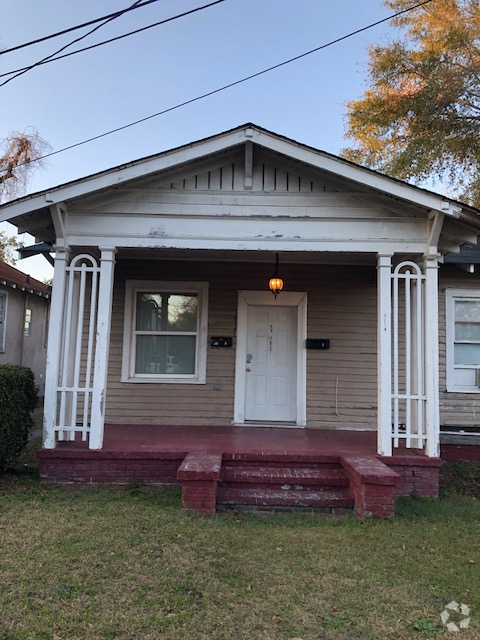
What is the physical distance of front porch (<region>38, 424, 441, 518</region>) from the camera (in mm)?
4035

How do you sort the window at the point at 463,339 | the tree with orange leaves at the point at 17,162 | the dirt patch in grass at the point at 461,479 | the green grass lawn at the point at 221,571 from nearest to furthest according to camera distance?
the green grass lawn at the point at 221,571 < the dirt patch in grass at the point at 461,479 < the window at the point at 463,339 < the tree with orange leaves at the point at 17,162

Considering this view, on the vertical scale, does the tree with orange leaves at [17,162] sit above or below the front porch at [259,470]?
above

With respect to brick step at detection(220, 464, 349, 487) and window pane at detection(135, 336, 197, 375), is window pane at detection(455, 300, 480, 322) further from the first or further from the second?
window pane at detection(135, 336, 197, 375)

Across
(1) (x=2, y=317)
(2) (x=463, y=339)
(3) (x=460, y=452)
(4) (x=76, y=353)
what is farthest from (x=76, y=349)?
(1) (x=2, y=317)

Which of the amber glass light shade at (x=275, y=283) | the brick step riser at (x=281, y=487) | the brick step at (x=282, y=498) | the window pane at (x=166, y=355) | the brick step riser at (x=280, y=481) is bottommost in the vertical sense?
the brick step at (x=282, y=498)

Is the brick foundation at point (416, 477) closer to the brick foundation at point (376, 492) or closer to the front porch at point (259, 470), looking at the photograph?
the front porch at point (259, 470)

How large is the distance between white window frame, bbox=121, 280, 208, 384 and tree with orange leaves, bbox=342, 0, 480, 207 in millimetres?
10882

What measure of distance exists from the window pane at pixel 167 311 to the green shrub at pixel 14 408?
2138 millimetres

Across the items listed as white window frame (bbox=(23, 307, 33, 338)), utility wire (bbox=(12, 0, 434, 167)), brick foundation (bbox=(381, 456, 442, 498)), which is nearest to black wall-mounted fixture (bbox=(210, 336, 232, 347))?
brick foundation (bbox=(381, 456, 442, 498))

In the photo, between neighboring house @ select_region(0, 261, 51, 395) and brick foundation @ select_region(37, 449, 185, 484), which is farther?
neighboring house @ select_region(0, 261, 51, 395)

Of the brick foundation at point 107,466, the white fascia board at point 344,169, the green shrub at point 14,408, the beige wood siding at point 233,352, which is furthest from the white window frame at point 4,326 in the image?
the white fascia board at point 344,169

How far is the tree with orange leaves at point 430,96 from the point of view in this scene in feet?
48.0

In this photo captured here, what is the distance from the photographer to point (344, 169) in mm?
4656

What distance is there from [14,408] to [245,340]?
333 centimetres
